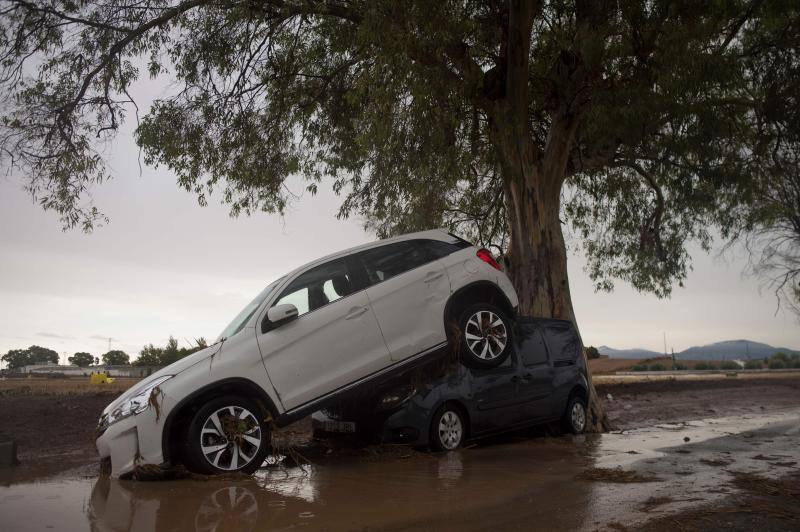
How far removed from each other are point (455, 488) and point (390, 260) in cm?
296

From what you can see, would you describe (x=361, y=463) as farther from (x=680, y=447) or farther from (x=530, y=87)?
(x=530, y=87)

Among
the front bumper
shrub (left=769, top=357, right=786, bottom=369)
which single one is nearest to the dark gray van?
the front bumper

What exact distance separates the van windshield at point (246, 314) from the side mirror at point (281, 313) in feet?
1.43

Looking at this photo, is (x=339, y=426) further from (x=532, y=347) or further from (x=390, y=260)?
(x=532, y=347)

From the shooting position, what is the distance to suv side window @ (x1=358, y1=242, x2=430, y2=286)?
26.5 feet

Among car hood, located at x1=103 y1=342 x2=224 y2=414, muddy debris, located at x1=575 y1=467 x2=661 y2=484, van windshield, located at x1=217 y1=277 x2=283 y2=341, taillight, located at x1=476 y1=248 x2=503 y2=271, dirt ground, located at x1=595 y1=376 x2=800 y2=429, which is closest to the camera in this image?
muddy debris, located at x1=575 y1=467 x2=661 y2=484

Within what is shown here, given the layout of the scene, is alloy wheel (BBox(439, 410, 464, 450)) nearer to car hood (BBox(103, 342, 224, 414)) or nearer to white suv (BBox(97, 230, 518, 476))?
white suv (BBox(97, 230, 518, 476))

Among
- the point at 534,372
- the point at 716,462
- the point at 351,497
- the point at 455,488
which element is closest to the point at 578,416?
the point at 534,372

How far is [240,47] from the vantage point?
13.1m

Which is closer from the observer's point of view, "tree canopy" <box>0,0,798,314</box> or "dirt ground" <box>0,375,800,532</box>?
"dirt ground" <box>0,375,800,532</box>

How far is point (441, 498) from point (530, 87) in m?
10.6

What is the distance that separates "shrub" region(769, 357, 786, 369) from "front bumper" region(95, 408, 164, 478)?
45.2 metres

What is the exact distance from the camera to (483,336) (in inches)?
337

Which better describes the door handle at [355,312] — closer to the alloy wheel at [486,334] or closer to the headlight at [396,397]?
the headlight at [396,397]
